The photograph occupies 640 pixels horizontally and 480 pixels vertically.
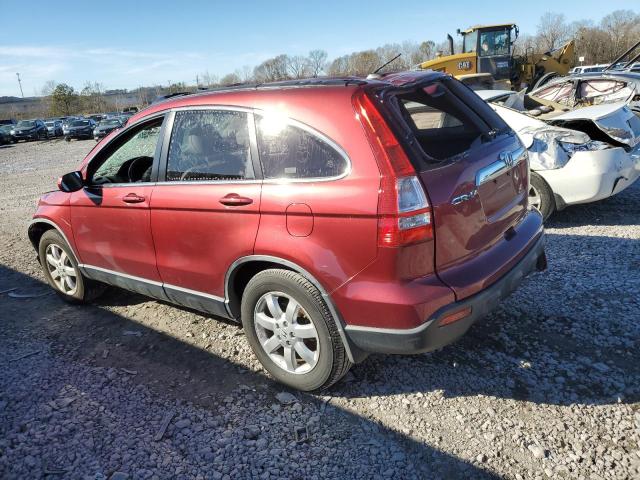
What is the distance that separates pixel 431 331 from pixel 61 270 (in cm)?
368

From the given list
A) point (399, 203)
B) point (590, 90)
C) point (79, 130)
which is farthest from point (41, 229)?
point (79, 130)

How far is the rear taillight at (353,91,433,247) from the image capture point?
2.38m

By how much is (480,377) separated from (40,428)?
2.63 metres

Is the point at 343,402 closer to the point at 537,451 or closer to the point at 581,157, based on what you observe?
the point at 537,451

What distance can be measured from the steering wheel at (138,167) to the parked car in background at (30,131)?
38.6m

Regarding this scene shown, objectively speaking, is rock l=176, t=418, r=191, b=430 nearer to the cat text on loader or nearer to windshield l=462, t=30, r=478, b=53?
the cat text on loader

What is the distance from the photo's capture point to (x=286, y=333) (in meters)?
2.96

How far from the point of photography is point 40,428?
9.38ft

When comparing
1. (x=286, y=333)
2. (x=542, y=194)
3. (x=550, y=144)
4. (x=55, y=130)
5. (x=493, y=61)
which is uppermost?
(x=493, y=61)

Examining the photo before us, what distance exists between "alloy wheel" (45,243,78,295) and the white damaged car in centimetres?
471

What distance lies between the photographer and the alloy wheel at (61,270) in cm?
454

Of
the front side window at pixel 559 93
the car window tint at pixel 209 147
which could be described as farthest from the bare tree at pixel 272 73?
the front side window at pixel 559 93

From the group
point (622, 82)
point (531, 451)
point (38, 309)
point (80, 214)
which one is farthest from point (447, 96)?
point (622, 82)

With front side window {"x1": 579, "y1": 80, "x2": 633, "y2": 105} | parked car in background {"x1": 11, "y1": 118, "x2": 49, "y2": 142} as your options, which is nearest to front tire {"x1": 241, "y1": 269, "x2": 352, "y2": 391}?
front side window {"x1": 579, "y1": 80, "x2": 633, "y2": 105}
